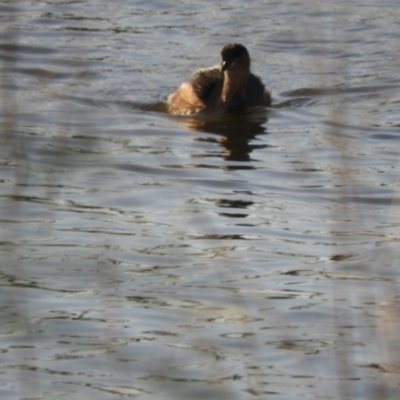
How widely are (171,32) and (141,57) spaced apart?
150 cm

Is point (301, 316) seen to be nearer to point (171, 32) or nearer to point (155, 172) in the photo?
point (155, 172)

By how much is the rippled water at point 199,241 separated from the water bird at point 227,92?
23 cm

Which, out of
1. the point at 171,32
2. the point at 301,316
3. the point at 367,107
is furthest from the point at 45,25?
the point at 301,316

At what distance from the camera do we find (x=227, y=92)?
13.2m

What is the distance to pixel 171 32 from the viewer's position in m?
16.9

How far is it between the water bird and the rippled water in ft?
0.74

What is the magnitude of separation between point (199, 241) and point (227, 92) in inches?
211

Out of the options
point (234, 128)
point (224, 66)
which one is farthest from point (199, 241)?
point (224, 66)

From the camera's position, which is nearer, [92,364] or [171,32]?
[92,364]

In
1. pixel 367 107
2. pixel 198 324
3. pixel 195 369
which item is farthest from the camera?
pixel 367 107

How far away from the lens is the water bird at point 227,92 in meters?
13.1

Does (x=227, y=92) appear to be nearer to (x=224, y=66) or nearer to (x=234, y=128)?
(x=224, y=66)

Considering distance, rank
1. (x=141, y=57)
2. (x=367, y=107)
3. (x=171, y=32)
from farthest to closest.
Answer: (x=171, y=32) → (x=141, y=57) → (x=367, y=107)

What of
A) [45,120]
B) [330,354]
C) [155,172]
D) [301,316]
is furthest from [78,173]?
[330,354]
